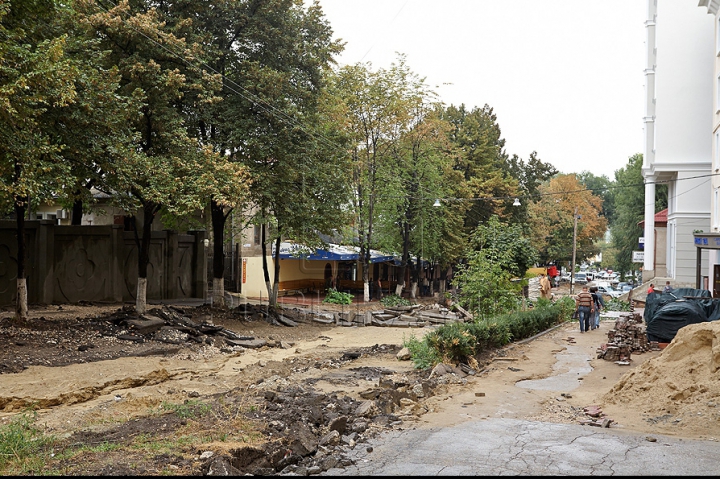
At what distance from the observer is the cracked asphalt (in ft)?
22.7

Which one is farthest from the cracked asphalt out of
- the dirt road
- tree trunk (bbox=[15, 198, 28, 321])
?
tree trunk (bbox=[15, 198, 28, 321])

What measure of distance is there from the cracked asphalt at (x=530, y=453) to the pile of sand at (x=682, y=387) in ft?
3.82

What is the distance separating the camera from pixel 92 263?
22.4 m

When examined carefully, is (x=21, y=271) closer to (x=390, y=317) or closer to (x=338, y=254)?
(x=390, y=317)

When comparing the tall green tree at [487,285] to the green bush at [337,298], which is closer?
the tall green tree at [487,285]

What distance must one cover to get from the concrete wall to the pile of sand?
1815 cm

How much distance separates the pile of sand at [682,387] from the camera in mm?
9484

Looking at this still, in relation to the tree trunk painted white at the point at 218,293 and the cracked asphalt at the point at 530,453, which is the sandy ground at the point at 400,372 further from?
the tree trunk painted white at the point at 218,293

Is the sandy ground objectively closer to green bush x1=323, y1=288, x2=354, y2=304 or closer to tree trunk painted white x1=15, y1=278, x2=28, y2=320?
tree trunk painted white x1=15, y1=278, x2=28, y2=320

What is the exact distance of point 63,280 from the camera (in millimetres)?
21672

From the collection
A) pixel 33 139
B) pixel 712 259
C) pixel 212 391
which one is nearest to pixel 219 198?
pixel 33 139

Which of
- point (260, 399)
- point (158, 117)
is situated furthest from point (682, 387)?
point (158, 117)

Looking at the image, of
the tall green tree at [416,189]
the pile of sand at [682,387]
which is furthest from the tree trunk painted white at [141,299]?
the tall green tree at [416,189]

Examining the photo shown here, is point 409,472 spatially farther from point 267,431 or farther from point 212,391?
point 212,391
